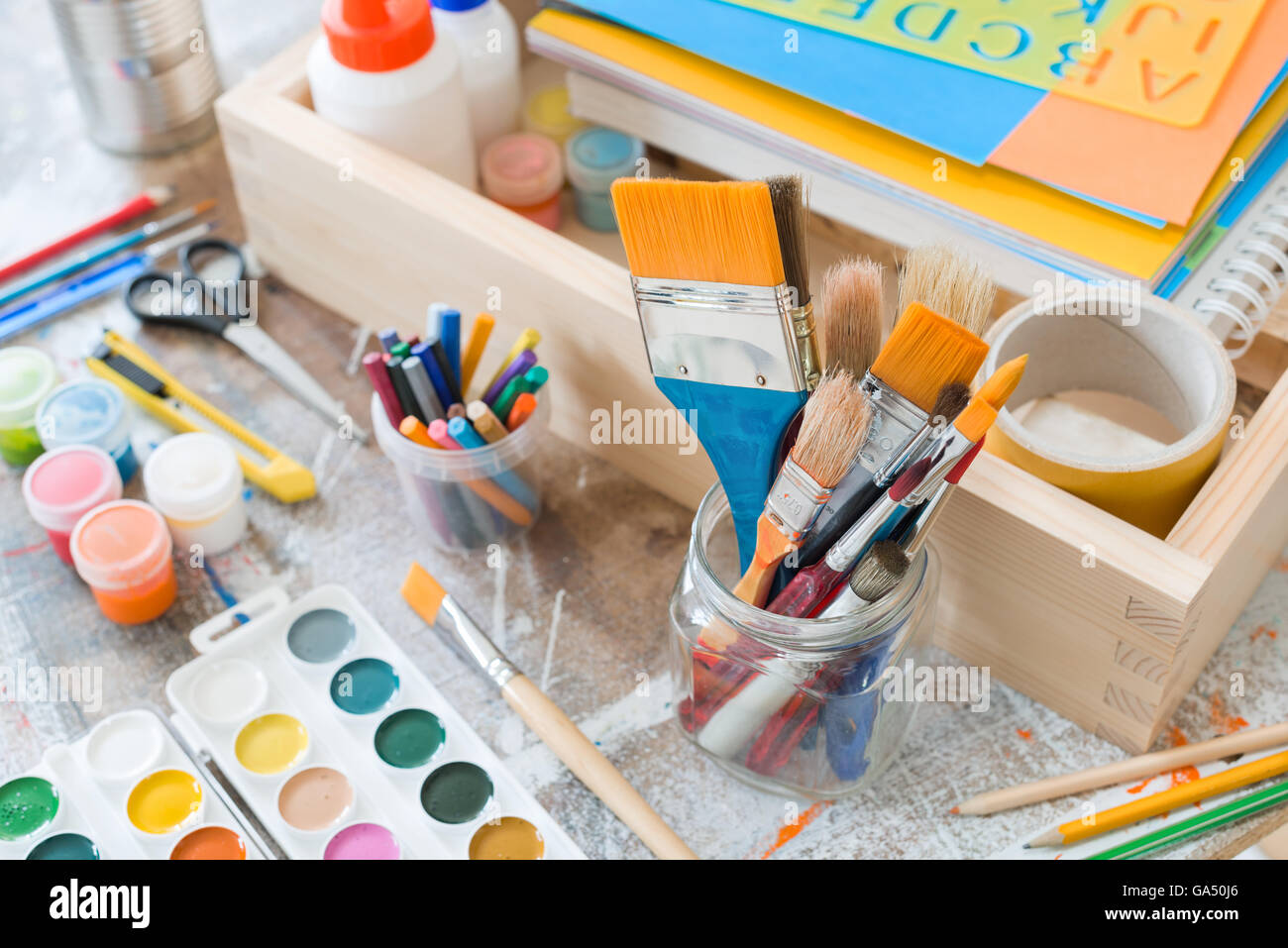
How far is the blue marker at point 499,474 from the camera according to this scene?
70 centimetres

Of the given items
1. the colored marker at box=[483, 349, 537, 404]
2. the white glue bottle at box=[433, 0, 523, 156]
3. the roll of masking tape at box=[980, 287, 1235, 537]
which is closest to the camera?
the roll of masking tape at box=[980, 287, 1235, 537]

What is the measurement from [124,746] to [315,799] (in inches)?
4.0

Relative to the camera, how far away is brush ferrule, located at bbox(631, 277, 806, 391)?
541 mm

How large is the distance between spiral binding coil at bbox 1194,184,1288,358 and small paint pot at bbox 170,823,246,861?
1.80ft

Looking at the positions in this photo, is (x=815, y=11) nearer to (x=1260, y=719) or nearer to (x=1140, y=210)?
(x=1140, y=210)

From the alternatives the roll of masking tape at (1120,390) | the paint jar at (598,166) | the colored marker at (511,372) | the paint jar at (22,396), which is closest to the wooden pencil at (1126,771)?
the roll of masking tape at (1120,390)

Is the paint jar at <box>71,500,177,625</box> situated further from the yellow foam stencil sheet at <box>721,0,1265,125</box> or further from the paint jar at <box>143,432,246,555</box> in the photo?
the yellow foam stencil sheet at <box>721,0,1265,125</box>

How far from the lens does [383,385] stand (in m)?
0.70

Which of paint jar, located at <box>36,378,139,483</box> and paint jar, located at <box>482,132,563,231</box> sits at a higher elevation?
paint jar, located at <box>482,132,563,231</box>

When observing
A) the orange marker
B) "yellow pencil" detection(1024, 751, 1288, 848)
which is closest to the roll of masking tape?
"yellow pencil" detection(1024, 751, 1288, 848)

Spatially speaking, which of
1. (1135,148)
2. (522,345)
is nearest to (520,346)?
(522,345)

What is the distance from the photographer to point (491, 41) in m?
0.85

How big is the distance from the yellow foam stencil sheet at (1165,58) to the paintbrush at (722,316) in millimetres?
303

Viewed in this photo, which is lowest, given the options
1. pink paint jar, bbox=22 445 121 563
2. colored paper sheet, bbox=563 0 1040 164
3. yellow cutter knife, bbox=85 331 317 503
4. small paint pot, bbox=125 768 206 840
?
small paint pot, bbox=125 768 206 840
